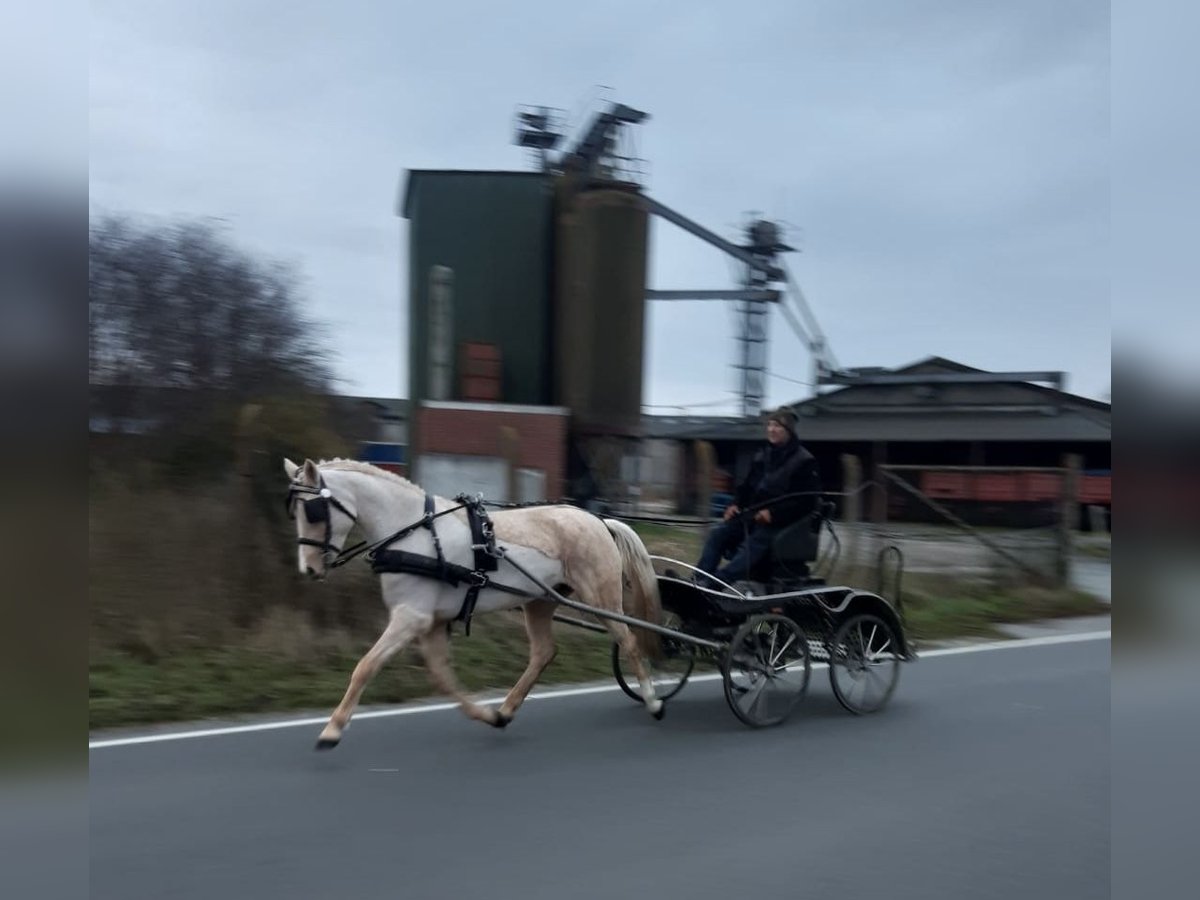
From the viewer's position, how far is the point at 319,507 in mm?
6168

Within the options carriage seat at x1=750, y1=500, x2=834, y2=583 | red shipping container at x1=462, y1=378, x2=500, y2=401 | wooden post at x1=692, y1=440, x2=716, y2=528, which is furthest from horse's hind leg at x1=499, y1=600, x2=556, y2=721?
red shipping container at x1=462, y1=378, x2=500, y2=401

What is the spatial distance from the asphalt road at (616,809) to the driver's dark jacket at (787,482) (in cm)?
152

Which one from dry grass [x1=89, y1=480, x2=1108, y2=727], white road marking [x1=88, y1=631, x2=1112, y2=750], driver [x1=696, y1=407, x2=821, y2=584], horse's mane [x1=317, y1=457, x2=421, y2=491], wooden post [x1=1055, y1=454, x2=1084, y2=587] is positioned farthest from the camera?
wooden post [x1=1055, y1=454, x2=1084, y2=587]

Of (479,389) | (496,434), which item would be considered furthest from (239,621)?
(479,389)

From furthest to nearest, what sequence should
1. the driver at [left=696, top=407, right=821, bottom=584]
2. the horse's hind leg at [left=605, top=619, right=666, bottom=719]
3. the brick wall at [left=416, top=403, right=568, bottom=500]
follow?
the brick wall at [left=416, top=403, right=568, bottom=500] → the driver at [left=696, top=407, right=821, bottom=584] → the horse's hind leg at [left=605, top=619, right=666, bottom=719]

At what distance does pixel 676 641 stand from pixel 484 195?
19.7 metres

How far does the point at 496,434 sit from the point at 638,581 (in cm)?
1528

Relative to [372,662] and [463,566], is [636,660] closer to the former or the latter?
[463,566]

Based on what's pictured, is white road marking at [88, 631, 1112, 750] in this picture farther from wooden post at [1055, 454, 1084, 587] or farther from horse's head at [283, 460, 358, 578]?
wooden post at [1055, 454, 1084, 587]

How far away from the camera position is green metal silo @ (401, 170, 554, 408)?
2556 cm

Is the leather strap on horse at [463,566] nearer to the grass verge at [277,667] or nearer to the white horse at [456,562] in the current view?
the white horse at [456,562]

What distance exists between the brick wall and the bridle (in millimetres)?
15428

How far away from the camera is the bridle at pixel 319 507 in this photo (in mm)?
6152
